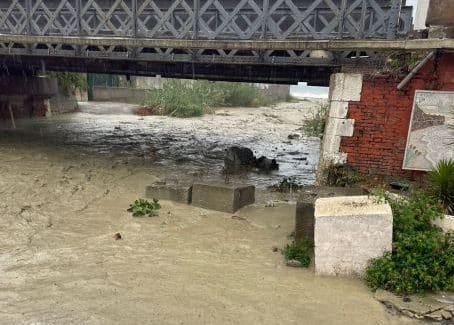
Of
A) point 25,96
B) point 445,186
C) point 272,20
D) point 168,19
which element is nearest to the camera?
point 445,186

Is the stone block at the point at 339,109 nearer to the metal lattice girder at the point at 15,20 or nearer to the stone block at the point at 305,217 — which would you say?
the stone block at the point at 305,217

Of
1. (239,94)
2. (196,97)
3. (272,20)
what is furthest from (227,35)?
(239,94)

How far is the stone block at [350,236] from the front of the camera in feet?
15.2

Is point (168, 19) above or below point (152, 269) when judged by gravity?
above

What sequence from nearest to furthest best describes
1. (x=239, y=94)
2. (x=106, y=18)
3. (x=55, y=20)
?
(x=106, y=18) → (x=55, y=20) → (x=239, y=94)

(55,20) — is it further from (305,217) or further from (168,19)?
(305,217)

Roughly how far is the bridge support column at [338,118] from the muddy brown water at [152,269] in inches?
48.7

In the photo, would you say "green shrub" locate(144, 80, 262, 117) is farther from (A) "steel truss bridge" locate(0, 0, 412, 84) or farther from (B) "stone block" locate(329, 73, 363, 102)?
(B) "stone block" locate(329, 73, 363, 102)

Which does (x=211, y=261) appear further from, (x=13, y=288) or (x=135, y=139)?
(x=135, y=139)

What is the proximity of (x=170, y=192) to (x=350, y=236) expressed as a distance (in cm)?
395

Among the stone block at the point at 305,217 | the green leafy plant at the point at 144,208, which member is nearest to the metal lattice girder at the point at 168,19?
the green leafy plant at the point at 144,208

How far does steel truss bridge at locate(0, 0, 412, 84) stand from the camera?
6820mm

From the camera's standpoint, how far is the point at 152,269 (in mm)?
5016

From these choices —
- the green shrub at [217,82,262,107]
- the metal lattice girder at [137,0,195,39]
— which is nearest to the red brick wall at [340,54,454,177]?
the metal lattice girder at [137,0,195,39]
